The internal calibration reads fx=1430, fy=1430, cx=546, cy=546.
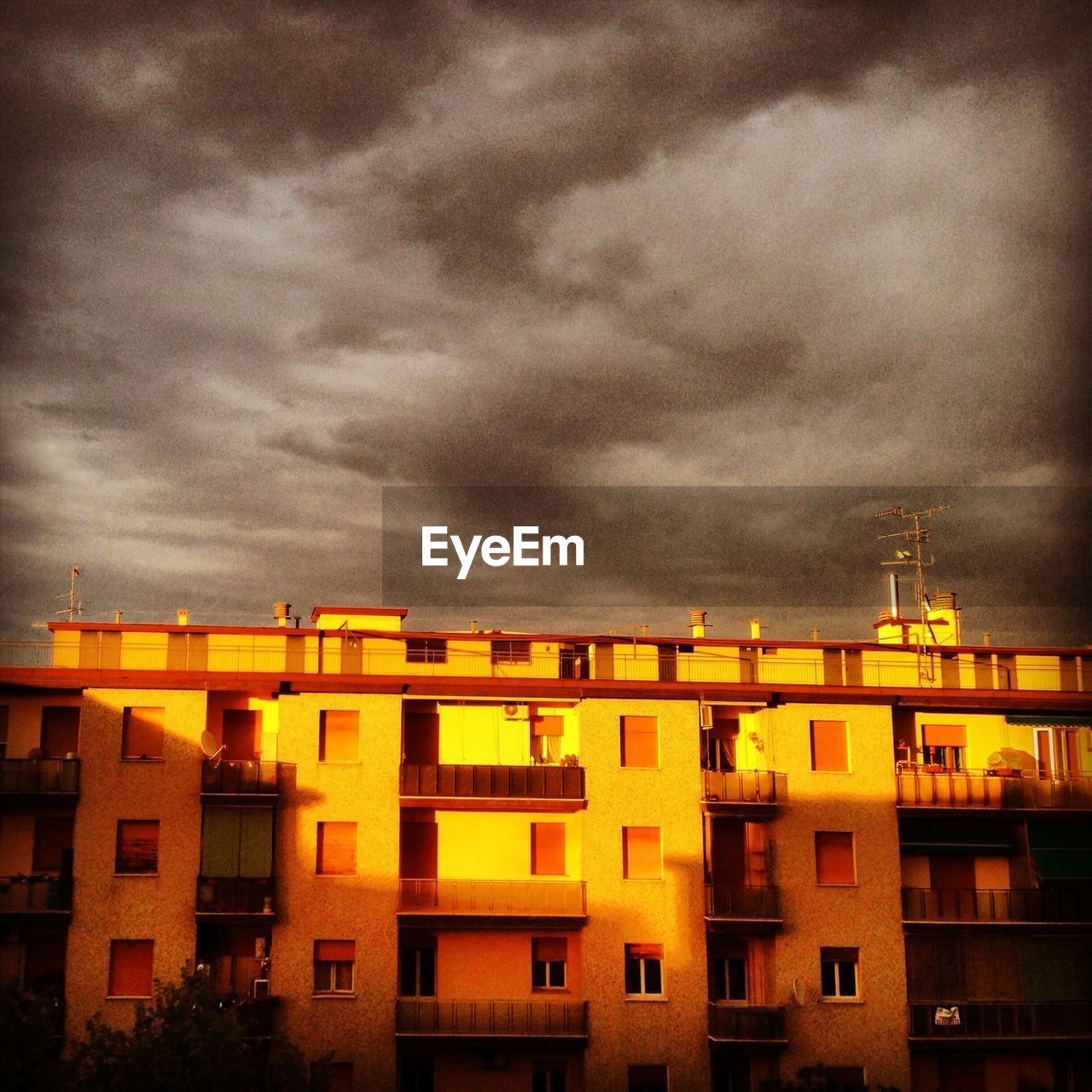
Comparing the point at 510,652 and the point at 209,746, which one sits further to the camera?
the point at 510,652

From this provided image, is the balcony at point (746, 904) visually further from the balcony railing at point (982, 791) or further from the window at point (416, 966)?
the window at point (416, 966)

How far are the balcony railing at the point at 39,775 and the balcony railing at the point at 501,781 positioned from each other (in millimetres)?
6888

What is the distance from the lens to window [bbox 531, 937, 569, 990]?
3084 centimetres

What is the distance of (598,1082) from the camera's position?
1171 inches

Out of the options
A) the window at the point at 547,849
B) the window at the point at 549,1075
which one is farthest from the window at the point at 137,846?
the window at the point at 549,1075

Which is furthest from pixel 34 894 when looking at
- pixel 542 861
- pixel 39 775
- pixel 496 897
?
pixel 542 861

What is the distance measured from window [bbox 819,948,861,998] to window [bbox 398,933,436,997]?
836cm

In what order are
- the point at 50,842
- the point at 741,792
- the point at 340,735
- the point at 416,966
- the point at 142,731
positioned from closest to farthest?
the point at 50,842 < the point at 142,731 < the point at 416,966 < the point at 340,735 < the point at 741,792

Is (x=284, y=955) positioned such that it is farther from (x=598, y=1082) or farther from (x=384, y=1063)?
(x=598, y=1082)

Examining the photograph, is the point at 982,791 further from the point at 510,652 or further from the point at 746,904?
the point at 510,652

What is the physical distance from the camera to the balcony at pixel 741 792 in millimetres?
31169

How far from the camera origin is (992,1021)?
30.7m

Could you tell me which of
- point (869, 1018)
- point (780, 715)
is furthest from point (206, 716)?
point (869, 1018)

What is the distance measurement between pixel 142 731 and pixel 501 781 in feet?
25.3
